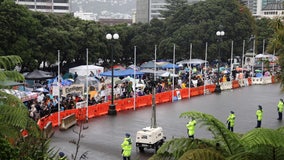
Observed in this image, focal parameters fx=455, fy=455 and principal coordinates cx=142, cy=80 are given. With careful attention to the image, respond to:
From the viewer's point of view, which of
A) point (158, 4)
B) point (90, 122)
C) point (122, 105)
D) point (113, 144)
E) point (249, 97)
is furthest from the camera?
point (158, 4)

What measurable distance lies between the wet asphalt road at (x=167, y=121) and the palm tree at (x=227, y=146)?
6.41 m

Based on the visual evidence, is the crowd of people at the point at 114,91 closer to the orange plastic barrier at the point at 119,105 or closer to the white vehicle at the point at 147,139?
the orange plastic barrier at the point at 119,105

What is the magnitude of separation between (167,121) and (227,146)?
17.0 m

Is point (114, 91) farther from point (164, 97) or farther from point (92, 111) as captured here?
point (92, 111)

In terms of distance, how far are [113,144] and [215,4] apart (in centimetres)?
4414

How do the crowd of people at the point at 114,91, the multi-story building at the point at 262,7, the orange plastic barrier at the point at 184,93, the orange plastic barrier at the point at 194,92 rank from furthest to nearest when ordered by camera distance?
1. the multi-story building at the point at 262,7
2. the orange plastic barrier at the point at 194,92
3. the orange plastic barrier at the point at 184,93
4. the crowd of people at the point at 114,91

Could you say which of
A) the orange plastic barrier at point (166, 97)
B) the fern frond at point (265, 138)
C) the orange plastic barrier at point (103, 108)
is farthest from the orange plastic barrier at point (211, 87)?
the fern frond at point (265, 138)

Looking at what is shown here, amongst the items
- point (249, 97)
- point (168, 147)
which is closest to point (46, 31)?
point (249, 97)

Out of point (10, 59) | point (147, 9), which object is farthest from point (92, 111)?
point (147, 9)

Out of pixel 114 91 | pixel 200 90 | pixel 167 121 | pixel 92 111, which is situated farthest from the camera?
pixel 200 90

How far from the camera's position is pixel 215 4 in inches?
2383

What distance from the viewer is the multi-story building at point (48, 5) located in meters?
126

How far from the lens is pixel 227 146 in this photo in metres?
8.08

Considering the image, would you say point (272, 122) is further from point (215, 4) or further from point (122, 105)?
point (215, 4)
